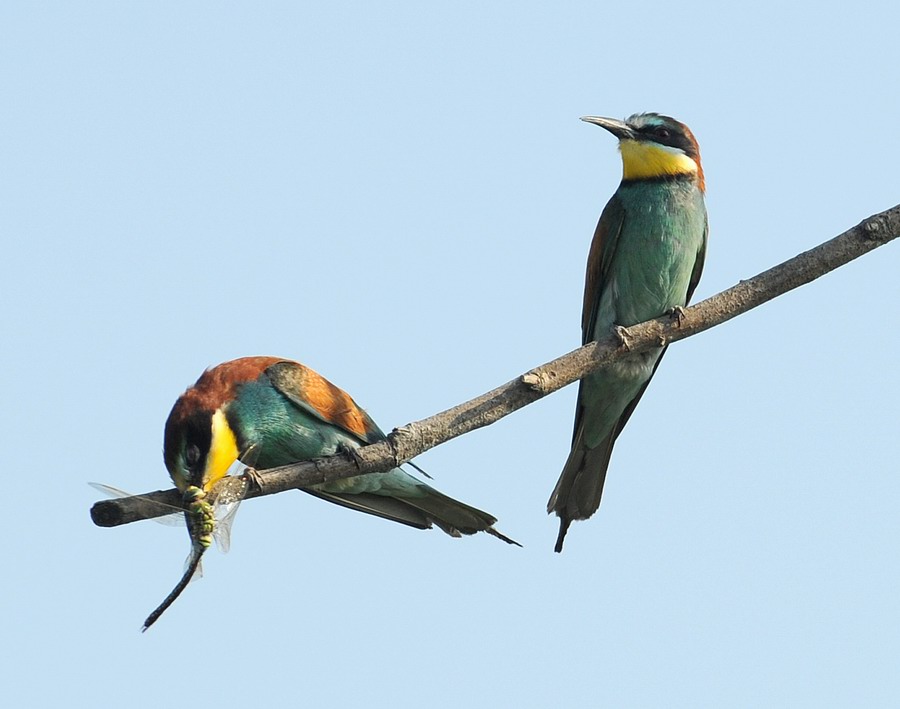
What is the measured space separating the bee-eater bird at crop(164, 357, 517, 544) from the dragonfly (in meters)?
0.32

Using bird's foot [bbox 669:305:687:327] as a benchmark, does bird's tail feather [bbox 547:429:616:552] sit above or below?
below

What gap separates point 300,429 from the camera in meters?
4.41

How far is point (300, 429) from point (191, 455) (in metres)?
0.51

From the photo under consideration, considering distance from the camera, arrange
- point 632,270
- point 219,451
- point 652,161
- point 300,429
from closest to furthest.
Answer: point 219,451, point 300,429, point 632,270, point 652,161

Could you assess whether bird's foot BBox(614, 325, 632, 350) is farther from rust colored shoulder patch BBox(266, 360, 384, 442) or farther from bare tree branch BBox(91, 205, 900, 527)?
rust colored shoulder patch BBox(266, 360, 384, 442)

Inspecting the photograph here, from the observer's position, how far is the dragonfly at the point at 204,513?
346 centimetres

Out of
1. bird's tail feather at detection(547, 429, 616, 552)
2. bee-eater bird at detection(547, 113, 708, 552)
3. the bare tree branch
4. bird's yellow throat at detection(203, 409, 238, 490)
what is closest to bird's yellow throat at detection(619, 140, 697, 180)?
bee-eater bird at detection(547, 113, 708, 552)

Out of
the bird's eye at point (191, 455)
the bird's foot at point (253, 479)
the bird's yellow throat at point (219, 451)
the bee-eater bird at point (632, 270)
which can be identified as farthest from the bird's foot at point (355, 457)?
the bee-eater bird at point (632, 270)

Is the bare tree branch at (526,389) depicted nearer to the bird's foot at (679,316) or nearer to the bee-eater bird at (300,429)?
the bird's foot at (679,316)

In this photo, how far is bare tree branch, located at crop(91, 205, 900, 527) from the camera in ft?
11.4

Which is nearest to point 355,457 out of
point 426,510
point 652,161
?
point 426,510

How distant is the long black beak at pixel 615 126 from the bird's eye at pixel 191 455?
2112 mm

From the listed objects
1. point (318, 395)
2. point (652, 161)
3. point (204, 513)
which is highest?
point (652, 161)

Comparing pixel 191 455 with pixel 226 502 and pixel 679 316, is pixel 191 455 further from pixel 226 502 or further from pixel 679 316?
pixel 679 316
